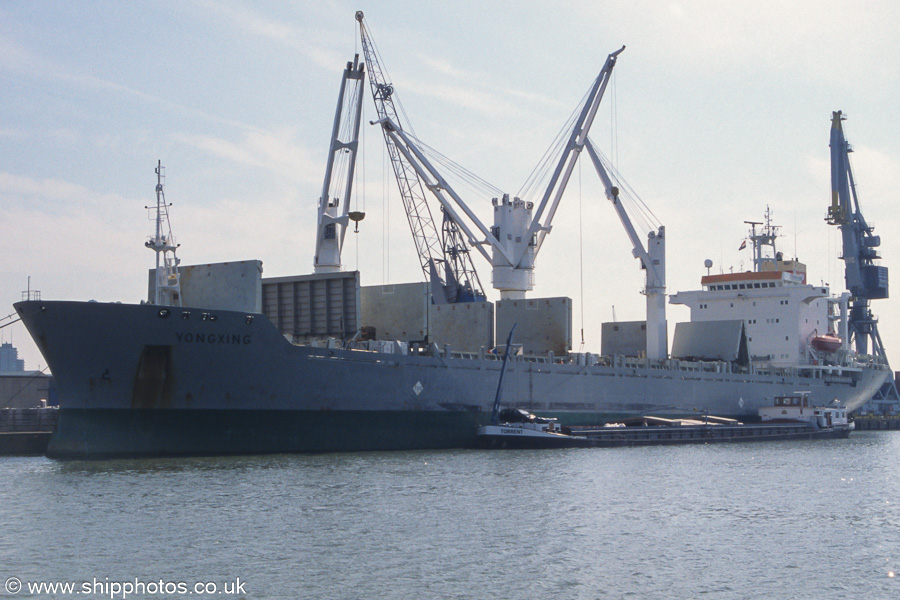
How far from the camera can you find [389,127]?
45.7m

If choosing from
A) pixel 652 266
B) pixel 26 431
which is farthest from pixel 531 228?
pixel 26 431

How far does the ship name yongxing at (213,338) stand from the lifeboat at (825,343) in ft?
123

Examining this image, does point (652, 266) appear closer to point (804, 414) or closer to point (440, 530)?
point (804, 414)

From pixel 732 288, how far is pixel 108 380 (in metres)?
38.5

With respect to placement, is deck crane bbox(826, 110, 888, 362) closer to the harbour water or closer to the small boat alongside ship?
the small boat alongside ship

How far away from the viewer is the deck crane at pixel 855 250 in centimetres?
7100

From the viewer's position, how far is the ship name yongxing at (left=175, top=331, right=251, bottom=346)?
26578 millimetres

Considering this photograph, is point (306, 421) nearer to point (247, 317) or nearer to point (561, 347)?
point (247, 317)

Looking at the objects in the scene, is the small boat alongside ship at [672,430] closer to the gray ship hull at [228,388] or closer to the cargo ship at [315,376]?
the cargo ship at [315,376]

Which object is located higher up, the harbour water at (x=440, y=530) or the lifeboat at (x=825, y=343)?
the lifeboat at (x=825, y=343)

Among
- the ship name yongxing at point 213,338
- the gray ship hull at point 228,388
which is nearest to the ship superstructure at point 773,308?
the gray ship hull at point 228,388

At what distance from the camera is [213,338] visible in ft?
88.5

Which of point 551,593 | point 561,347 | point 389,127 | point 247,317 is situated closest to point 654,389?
point 561,347

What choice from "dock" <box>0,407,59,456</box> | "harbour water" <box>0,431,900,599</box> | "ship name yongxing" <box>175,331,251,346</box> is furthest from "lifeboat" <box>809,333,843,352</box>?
"dock" <box>0,407,59,456</box>
